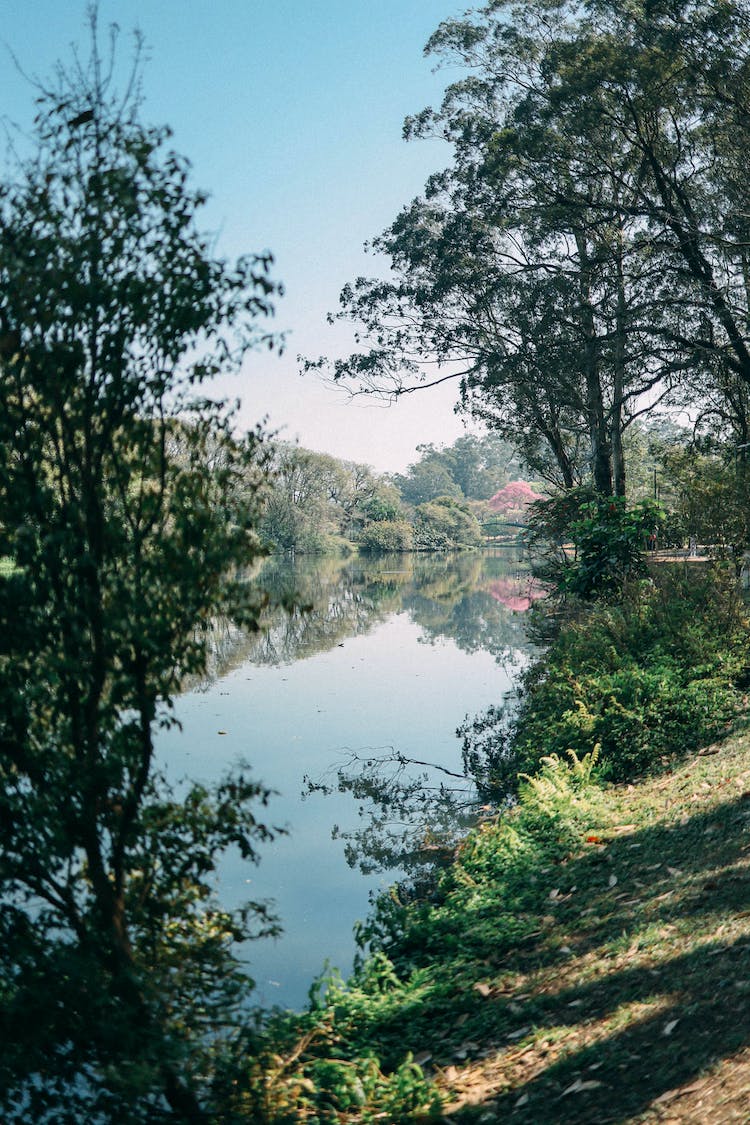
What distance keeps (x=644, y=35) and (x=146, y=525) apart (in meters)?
14.8

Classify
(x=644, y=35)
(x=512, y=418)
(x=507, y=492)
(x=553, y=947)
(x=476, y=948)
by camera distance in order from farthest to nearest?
(x=507, y=492)
(x=512, y=418)
(x=644, y=35)
(x=476, y=948)
(x=553, y=947)

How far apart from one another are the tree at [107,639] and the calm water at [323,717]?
39 centimetres

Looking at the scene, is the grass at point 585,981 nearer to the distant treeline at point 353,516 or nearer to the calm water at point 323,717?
the calm water at point 323,717

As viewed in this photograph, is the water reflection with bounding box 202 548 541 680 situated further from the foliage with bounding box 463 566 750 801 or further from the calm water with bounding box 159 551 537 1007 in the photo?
the foliage with bounding box 463 566 750 801

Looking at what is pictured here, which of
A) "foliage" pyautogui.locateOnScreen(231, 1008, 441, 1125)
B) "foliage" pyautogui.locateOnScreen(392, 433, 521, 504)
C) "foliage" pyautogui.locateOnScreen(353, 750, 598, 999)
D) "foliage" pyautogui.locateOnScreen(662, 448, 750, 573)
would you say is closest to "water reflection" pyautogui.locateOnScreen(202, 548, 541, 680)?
"foliage" pyautogui.locateOnScreen(231, 1008, 441, 1125)

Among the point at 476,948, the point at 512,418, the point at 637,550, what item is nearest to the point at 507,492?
the point at 512,418

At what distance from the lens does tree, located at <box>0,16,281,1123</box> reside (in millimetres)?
3285

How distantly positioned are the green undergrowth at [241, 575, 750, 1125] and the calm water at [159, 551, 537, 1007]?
1.91 ft

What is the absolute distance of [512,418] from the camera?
84.3 ft

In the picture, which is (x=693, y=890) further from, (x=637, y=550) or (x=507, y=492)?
(x=507, y=492)

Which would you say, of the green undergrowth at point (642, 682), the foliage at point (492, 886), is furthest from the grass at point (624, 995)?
the green undergrowth at point (642, 682)

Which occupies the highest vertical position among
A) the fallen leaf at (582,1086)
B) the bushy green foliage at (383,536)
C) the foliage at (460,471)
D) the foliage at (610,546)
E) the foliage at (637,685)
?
the foliage at (460,471)

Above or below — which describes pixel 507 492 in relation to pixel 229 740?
above

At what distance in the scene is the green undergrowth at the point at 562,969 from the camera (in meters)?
3.96
